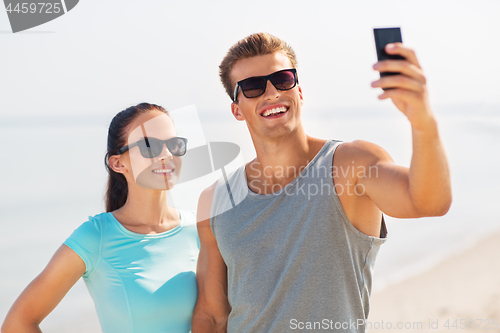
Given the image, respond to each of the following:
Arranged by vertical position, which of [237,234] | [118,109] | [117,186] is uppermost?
[118,109]

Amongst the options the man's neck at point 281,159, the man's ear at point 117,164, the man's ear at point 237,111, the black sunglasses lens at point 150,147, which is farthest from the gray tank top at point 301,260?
the man's ear at point 117,164

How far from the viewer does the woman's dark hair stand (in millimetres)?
3006

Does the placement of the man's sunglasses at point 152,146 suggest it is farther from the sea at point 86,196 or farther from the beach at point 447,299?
the beach at point 447,299

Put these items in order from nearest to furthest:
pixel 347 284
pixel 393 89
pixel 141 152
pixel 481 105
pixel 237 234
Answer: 1. pixel 393 89
2. pixel 347 284
3. pixel 237 234
4. pixel 141 152
5. pixel 481 105

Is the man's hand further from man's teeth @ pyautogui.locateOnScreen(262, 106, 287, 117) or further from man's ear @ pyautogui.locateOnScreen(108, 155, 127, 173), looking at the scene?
man's ear @ pyautogui.locateOnScreen(108, 155, 127, 173)

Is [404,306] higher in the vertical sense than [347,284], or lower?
lower

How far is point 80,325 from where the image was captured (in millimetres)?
6262

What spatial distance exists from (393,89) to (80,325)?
20.0 ft

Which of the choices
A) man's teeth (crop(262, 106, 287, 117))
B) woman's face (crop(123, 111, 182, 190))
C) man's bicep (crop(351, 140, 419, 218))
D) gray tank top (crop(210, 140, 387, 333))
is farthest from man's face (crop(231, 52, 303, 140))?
woman's face (crop(123, 111, 182, 190))

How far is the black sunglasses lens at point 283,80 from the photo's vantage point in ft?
8.32

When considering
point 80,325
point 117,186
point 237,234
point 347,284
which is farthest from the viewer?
point 80,325

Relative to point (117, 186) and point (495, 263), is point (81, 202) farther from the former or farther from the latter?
point (495, 263)

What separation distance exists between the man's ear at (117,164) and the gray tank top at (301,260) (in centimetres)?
100

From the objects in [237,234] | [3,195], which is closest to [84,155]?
[3,195]
